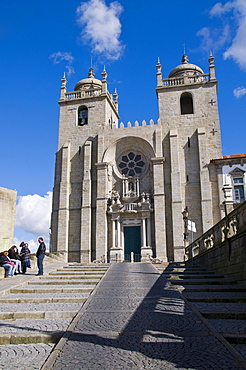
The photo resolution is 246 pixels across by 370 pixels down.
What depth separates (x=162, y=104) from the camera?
3016cm

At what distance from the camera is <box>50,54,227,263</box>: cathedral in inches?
1052

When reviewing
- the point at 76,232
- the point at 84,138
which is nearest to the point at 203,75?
the point at 84,138

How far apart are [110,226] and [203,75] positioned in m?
15.4

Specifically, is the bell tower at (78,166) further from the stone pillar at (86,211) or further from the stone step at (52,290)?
the stone step at (52,290)

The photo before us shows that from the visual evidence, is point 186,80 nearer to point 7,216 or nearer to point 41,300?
point 7,216

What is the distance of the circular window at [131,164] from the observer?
29781 millimetres

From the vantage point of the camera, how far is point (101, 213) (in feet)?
91.8

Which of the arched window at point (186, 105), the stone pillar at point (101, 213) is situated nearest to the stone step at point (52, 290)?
the stone pillar at point (101, 213)

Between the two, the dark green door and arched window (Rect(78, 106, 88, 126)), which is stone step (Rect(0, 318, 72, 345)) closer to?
the dark green door

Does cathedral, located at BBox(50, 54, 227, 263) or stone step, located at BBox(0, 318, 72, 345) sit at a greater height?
cathedral, located at BBox(50, 54, 227, 263)

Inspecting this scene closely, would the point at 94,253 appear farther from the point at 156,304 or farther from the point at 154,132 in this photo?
the point at 156,304

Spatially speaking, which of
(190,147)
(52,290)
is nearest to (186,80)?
(190,147)

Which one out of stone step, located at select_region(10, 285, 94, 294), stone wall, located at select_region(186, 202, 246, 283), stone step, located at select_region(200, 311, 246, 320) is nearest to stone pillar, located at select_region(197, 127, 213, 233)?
stone wall, located at select_region(186, 202, 246, 283)

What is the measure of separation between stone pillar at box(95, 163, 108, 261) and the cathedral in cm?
8
